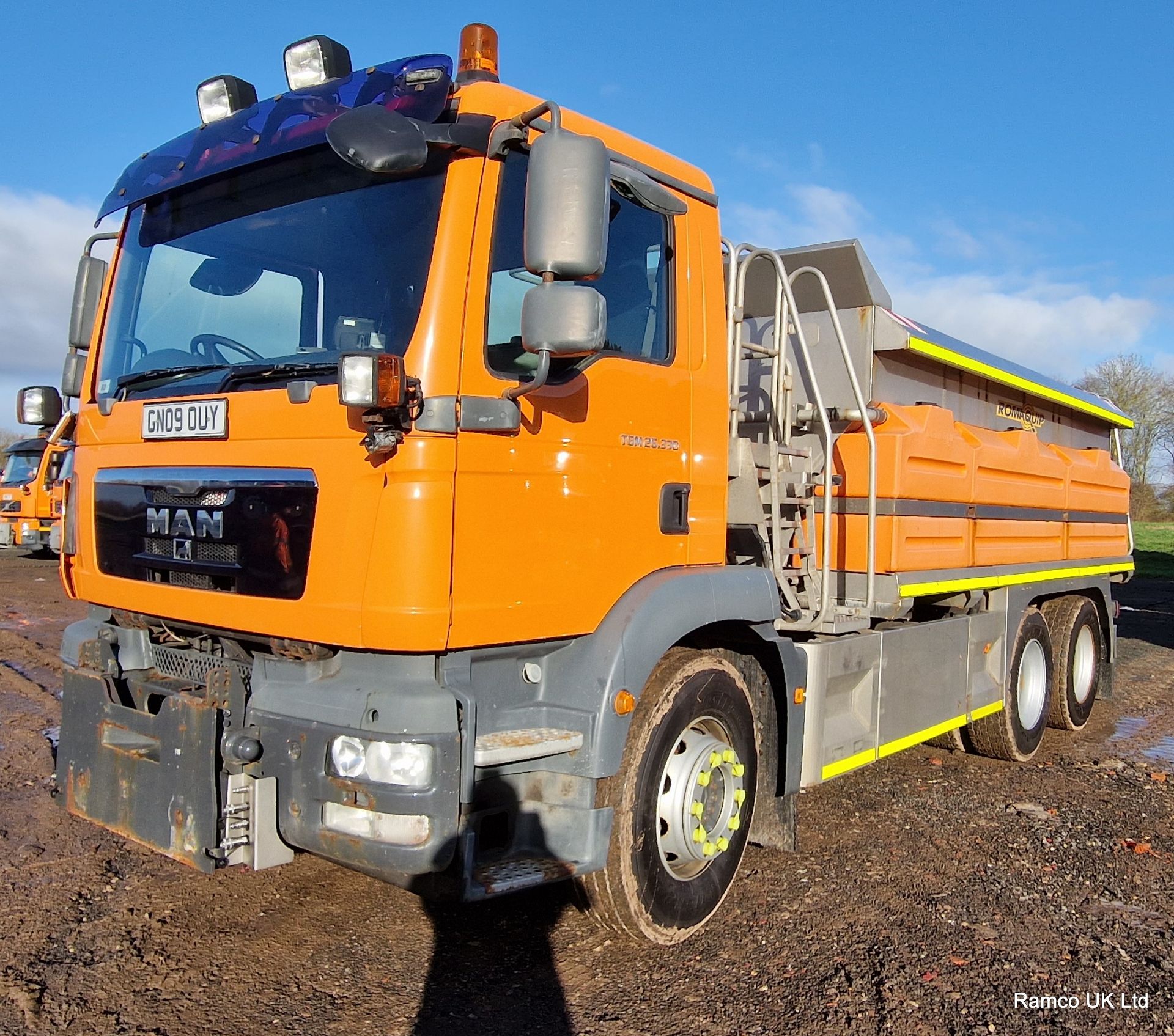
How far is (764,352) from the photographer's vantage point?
4.47 metres

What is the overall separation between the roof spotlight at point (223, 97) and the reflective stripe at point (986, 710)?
4.92 meters

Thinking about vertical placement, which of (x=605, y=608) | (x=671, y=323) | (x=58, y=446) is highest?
(x=671, y=323)

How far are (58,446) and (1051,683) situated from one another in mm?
6237

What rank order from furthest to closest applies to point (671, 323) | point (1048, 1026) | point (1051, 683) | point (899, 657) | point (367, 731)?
1. point (1051, 683)
2. point (899, 657)
3. point (671, 323)
4. point (1048, 1026)
5. point (367, 731)

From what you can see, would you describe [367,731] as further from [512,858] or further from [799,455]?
[799,455]

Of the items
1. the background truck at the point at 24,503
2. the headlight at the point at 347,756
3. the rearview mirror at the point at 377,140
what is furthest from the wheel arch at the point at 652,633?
the background truck at the point at 24,503

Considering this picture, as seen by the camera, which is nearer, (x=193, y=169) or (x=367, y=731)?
(x=367, y=731)

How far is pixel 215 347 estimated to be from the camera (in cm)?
355

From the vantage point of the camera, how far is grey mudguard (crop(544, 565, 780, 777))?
323 cm

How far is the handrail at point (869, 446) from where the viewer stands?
4586 mm

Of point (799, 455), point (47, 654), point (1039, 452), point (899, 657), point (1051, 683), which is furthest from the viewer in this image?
point (47, 654)

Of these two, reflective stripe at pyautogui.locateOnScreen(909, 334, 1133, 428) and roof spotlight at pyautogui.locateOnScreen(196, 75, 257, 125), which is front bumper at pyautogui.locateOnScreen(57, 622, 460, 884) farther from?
reflective stripe at pyautogui.locateOnScreen(909, 334, 1133, 428)

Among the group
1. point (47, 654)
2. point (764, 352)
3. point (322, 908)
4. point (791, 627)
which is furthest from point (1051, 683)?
point (47, 654)

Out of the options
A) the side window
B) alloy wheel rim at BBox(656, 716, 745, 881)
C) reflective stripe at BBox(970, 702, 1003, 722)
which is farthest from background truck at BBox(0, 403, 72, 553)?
alloy wheel rim at BBox(656, 716, 745, 881)
